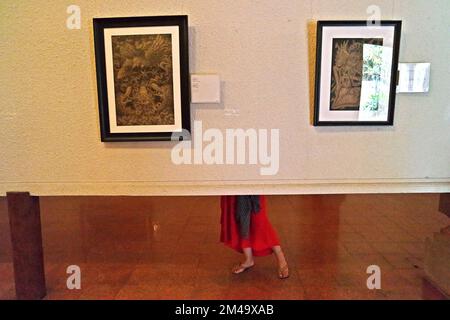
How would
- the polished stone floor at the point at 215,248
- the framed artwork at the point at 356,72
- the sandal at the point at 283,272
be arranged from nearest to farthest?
1. the framed artwork at the point at 356,72
2. the polished stone floor at the point at 215,248
3. the sandal at the point at 283,272

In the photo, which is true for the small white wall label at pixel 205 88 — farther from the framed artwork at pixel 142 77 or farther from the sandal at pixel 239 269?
the sandal at pixel 239 269

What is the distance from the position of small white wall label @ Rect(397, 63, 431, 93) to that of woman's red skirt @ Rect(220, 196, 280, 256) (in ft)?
3.63

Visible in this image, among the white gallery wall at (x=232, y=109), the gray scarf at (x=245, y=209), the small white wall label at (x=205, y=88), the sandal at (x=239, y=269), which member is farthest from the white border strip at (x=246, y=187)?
the sandal at (x=239, y=269)

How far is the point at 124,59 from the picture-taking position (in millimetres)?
1646

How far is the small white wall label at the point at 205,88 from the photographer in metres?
1.63

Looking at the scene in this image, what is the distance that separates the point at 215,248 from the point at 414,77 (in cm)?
193

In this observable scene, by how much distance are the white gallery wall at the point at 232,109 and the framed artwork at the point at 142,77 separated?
49 mm

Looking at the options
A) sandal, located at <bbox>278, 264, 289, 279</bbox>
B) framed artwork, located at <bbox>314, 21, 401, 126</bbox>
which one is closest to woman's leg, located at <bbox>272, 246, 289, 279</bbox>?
sandal, located at <bbox>278, 264, 289, 279</bbox>

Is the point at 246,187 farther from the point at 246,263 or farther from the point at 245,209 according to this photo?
the point at 246,263

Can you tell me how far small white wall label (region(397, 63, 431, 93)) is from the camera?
1603 mm

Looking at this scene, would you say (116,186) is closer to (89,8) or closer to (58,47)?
(58,47)

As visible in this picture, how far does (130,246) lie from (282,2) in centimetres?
228

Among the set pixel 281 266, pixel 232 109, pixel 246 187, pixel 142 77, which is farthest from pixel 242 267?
pixel 142 77

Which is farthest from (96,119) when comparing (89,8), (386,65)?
(386,65)
